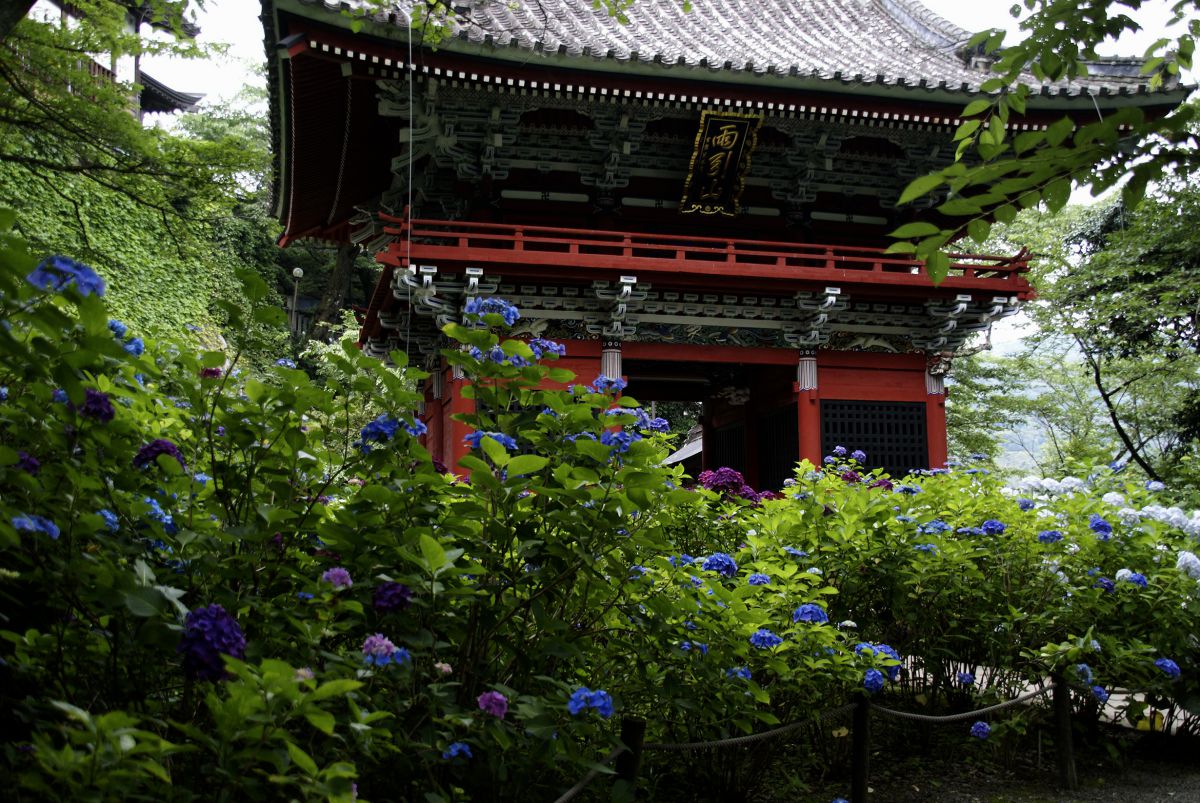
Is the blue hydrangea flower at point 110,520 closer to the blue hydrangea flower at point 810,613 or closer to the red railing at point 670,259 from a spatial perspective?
the blue hydrangea flower at point 810,613

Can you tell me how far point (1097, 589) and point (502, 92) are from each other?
7723 millimetres

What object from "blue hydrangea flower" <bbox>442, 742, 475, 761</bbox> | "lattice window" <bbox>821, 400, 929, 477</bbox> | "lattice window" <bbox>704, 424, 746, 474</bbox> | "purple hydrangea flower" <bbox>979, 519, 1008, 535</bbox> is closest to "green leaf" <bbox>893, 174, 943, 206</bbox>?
"blue hydrangea flower" <bbox>442, 742, 475, 761</bbox>

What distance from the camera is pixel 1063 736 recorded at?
4.17m

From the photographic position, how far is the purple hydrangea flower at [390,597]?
2117mm

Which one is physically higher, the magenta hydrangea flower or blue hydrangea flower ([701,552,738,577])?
blue hydrangea flower ([701,552,738,577])

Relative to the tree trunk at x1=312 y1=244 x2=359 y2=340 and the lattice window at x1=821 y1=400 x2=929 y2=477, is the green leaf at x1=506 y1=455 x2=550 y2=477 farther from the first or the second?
the tree trunk at x1=312 y1=244 x2=359 y2=340

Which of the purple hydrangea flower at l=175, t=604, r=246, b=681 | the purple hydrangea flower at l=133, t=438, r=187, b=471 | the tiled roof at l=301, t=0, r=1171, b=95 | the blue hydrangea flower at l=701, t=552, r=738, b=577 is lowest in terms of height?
the purple hydrangea flower at l=175, t=604, r=246, b=681

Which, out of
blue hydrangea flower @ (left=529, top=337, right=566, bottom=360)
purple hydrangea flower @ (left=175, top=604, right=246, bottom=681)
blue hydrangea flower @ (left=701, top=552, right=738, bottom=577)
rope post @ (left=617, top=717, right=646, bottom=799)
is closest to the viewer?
purple hydrangea flower @ (left=175, top=604, right=246, bottom=681)

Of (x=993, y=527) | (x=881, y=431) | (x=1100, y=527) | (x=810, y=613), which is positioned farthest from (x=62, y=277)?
(x=881, y=431)

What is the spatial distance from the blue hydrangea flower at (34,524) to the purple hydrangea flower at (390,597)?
0.70 m

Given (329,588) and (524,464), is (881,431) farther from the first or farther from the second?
(329,588)

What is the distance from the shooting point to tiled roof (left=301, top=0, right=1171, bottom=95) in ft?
30.5

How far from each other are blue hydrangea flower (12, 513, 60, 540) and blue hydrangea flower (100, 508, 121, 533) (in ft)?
0.70

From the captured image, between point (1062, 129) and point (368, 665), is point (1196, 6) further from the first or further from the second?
point (368, 665)
